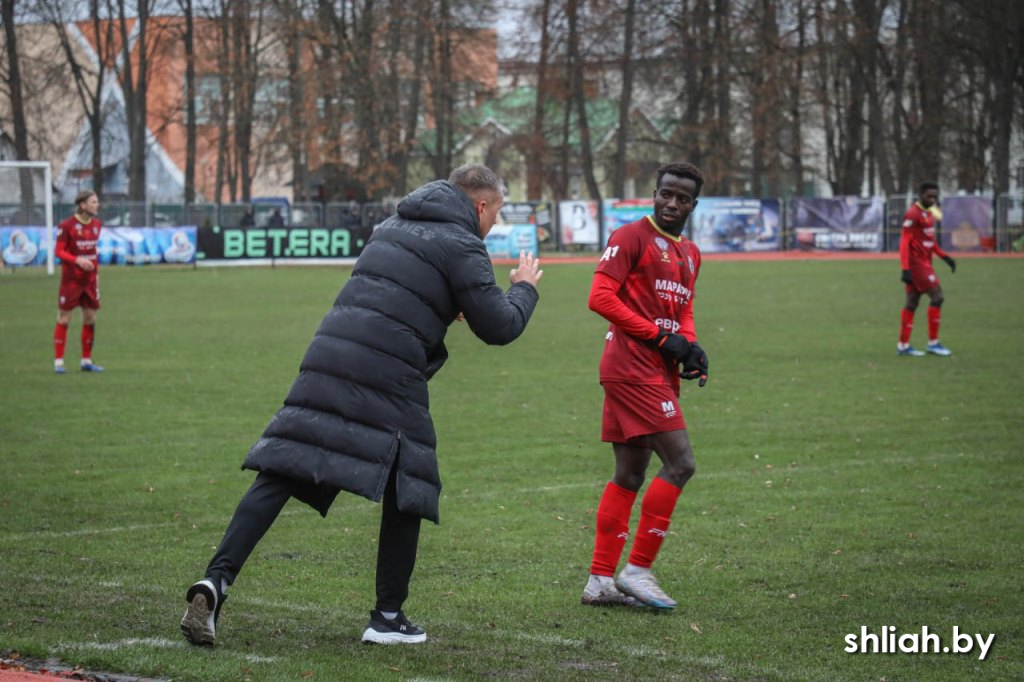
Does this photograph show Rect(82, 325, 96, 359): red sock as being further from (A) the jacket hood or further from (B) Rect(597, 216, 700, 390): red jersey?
(A) the jacket hood

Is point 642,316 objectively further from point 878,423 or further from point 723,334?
point 723,334

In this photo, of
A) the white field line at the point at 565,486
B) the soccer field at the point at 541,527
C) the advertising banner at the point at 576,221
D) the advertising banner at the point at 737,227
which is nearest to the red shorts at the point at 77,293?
the soccer field at the point at 541,527

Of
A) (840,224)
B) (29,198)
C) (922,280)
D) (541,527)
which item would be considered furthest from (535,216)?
(541,527)

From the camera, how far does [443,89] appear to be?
176 feet

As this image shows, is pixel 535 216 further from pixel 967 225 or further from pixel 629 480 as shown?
pixel 629 480

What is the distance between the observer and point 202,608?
197 inches

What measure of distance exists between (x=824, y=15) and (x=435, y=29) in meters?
15.2

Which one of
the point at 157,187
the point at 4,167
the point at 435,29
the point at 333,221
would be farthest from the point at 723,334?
the point at 157,187

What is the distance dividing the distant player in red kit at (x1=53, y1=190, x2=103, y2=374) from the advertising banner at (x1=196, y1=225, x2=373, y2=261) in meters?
26.3

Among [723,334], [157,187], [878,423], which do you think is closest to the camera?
[878,423]

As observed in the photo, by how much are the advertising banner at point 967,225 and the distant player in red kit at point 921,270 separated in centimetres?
3036

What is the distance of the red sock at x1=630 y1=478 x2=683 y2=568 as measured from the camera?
616 cm

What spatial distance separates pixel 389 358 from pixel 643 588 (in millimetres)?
1766

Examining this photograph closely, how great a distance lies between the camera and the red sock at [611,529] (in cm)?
626
